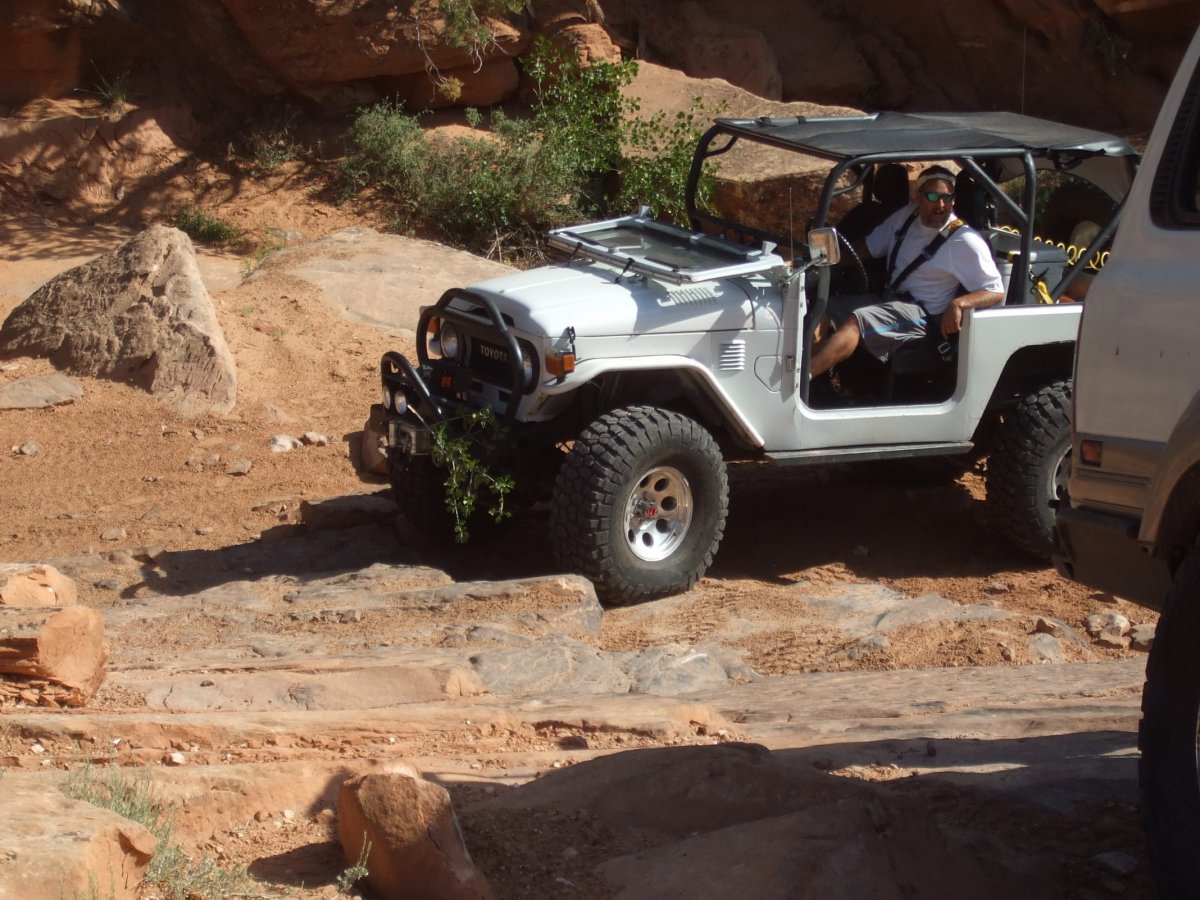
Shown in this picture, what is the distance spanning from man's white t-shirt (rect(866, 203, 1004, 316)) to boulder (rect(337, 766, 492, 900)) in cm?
450

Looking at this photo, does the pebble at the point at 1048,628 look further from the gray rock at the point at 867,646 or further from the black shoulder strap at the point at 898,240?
the black shoulder strap at the point at 898,240

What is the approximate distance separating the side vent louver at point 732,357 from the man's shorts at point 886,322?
2.05ft

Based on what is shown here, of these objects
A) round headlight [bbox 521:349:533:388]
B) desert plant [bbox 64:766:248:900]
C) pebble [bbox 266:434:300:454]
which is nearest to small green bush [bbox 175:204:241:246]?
pebble [bbox 266:434:300:454]

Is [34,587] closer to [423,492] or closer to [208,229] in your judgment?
[423,492]

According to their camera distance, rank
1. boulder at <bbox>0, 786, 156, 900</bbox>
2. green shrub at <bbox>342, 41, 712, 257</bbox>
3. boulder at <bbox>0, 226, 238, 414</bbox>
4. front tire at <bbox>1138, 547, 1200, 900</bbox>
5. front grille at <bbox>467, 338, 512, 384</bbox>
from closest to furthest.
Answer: boulder at <bbox>0, 786, 156, 900</bbox>, front tire at <bbox>1138, 547, 1200, 900</bbox>, front grille at <bbox>467, 338, 512, 384</bbox>, boulder at <bbox>0, 226, 238, 414</bbox>, green shrub at <bbox>342, 41, 712, 257</bbox>

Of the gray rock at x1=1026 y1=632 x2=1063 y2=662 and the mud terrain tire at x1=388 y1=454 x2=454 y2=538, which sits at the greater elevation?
the mud terrain tire at x1=388 y1=454 x2=454 y2=538

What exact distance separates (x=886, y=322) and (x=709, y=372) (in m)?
0.95

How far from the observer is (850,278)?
729 centimetres

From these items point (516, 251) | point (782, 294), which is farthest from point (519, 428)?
point (516, 251)

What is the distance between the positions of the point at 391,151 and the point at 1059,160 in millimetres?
7974

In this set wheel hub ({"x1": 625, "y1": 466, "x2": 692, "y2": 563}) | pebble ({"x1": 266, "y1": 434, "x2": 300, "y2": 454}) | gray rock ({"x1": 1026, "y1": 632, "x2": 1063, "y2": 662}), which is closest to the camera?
gray rock ({"x1": 1026, "y1": 632, "x2": 1063, "y2": 662})

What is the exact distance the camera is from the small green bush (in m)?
13.1

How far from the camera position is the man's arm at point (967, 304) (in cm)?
669

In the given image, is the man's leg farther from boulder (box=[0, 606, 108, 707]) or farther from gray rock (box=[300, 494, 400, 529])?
boulder (box=[0, 606, 108, 707])
